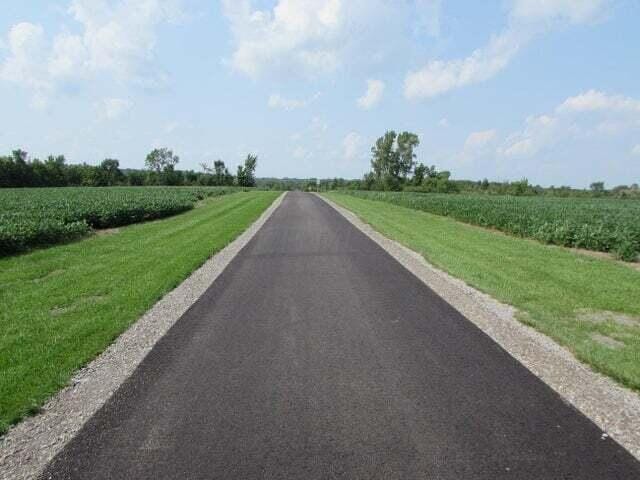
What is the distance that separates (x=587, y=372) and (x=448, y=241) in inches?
403

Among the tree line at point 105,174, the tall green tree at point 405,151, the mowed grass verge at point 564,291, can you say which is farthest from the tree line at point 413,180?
the mowed grass verge at point 564,291

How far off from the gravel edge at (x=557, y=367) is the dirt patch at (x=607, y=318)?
1011 millimetres

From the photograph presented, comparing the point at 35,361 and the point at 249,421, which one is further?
the point at 35,361

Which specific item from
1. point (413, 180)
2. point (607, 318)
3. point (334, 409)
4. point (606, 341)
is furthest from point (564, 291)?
point (413, 180)

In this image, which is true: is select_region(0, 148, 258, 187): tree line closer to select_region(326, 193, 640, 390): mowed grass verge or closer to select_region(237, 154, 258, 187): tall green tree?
select_region(237, 154, 258, 187): tall green tree

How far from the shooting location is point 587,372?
4.59m

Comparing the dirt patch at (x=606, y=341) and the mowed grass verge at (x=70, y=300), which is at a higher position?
the dirt patch at (x=606, y=341)

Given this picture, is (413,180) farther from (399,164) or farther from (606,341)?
(606,341)

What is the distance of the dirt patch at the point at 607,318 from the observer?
6249 mm

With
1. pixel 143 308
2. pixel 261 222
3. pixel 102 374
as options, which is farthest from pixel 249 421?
pixel 261 222

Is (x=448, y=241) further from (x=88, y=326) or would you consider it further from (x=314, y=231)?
(x=88, y=326)

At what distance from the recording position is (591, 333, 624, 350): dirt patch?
5.30 meters

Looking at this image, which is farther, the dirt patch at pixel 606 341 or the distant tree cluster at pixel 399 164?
the distant tree cluster at pixel 399 164

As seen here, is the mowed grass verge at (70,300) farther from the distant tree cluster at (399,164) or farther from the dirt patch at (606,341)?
the distant tree cluster at (399,164)
